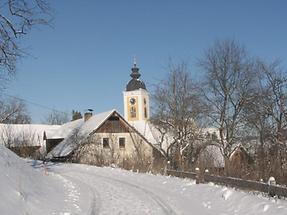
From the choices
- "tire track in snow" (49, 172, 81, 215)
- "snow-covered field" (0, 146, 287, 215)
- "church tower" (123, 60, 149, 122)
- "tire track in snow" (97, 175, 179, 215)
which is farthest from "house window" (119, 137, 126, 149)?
"snow-covered field" (0, 146, 287, 215)

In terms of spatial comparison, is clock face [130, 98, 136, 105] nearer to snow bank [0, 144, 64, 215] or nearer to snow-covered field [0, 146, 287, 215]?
snow-covered field [0, 146, 287, 215]

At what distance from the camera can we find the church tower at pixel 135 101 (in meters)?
84.6

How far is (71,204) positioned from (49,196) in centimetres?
154

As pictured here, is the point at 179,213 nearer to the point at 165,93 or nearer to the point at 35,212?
the point at 35,212

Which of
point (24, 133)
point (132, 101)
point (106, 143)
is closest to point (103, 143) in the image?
point (106, 143)

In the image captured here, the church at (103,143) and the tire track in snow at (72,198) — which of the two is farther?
the church at (103,143)

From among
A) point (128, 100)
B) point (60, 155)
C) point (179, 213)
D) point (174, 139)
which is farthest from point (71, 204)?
point (128, 100)

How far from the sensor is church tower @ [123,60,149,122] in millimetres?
84562

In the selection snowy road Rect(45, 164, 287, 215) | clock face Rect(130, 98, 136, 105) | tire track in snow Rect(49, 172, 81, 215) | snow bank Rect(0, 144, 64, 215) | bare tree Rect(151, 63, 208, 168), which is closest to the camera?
snow bank Rect(0, 144, 64, 215)

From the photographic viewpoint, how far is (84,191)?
1850cm

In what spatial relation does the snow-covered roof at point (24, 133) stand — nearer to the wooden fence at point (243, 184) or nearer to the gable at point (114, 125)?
the gable at point (114, 125)

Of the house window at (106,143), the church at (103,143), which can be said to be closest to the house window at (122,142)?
the church at (103,143)

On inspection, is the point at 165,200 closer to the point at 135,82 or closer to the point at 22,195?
the point at 22,195

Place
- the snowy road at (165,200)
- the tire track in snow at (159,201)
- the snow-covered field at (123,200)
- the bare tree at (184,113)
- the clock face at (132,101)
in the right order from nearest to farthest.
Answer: the snow-covered field at (123,200)
the snowy road at (165,200)
the tire track in snow at (159,201)
the bare tree at (184,113)
the clock face at (132,101)
